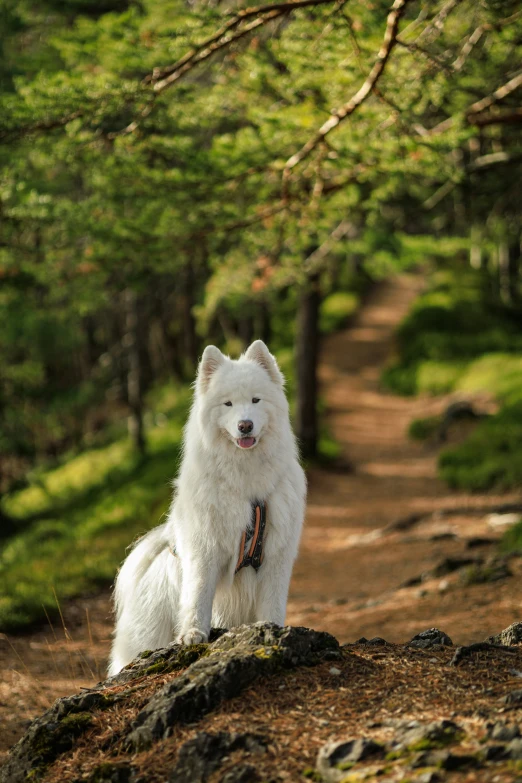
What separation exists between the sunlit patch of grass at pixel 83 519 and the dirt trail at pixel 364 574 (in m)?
0.47

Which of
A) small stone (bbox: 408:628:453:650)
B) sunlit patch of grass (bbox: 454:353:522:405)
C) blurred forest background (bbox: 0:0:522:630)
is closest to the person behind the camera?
small stone (bbox: 408:628:453:650)

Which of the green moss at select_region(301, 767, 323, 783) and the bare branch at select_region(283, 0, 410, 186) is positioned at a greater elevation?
the bare branch at select_region(283, 0, 410, 186)

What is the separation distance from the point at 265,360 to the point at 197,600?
4.86ft

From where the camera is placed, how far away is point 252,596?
4582 mm

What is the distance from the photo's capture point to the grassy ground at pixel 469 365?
13.8m

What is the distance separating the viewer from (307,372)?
16.0m

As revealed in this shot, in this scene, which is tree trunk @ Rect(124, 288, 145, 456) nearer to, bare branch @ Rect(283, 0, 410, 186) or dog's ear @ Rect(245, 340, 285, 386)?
bare branch @ Rect(283, 0, 410, 186)

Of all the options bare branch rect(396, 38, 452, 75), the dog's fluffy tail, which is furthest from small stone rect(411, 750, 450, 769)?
bare branch rect(396, 38, 452, 75)

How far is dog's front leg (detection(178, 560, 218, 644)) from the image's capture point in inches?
171

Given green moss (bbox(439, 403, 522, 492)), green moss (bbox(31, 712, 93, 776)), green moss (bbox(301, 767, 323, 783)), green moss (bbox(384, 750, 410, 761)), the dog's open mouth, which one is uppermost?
the dog's open mouth

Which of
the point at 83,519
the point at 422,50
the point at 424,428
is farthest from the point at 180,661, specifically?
the point at 424,428

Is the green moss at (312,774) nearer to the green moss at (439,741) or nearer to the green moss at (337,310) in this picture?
the green moss at (439,741)

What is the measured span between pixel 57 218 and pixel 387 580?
5.95 m

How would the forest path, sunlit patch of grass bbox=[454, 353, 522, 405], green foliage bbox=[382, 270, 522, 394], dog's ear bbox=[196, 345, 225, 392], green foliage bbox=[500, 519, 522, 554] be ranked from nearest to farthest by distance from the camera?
dog's ear bbox=[196, 345, 225, 392] → the forest path → green foliage bbox=[500, 519, 522, 554] → sunlit patch of grass bbox=[454, 353, 522, 405] → green foliage bbox=[382, 270, 522, 394]
